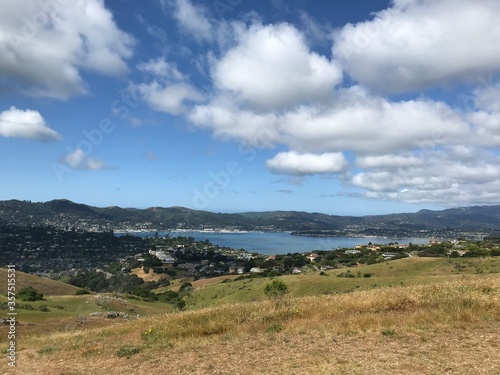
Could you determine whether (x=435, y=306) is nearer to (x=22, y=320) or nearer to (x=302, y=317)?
(x=302, y=317)

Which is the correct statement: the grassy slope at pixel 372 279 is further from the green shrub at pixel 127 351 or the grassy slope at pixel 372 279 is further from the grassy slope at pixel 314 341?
the green shrub at pixel 127 351

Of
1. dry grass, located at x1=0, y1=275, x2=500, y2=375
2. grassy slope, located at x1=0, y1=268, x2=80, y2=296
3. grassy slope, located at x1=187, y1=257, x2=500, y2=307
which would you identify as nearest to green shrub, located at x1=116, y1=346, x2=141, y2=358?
dry grass, located at x1=0, y1=275, x2=500, y2=375

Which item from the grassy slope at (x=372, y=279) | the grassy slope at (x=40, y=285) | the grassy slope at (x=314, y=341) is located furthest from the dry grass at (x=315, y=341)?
→ the grassy slope at (x=40, y=285)

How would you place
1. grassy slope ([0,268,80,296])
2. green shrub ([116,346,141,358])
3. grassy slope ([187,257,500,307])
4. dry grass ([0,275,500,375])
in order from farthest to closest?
grassy slope ([0,268,80,296]) → grassy slope ([187,257,500,307]) → green shrub ([116,346,141,358]) → dry grass ([0,275,500,375])

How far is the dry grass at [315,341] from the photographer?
773 centimetres

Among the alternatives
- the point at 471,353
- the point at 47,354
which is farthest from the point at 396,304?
the point at 47,354

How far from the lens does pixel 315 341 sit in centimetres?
953

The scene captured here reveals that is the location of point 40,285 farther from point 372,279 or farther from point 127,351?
point 127,351

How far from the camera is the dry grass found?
773 cm

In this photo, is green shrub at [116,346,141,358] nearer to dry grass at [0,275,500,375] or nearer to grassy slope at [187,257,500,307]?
dry grass at [0,275,500,375]

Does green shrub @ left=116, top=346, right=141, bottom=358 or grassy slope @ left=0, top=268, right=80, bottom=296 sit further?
grassy slope @ left=0, top=268, right=80, bottom=296

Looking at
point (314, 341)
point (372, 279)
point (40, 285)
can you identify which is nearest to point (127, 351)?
point (314, 341)

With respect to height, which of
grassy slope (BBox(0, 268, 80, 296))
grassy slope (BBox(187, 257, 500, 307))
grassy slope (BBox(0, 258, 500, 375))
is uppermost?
grassy slope (BBox(0, 258, 500, 375))

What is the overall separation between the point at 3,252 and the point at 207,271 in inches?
4276
